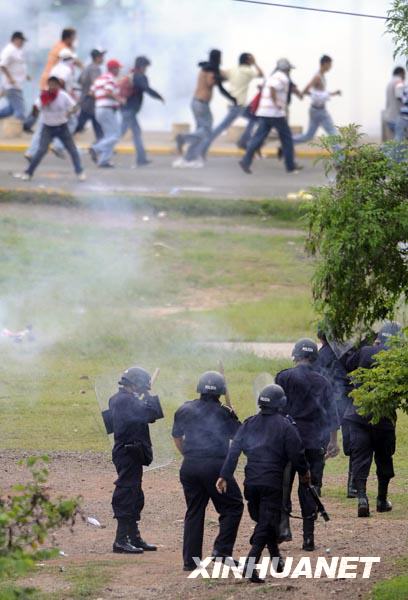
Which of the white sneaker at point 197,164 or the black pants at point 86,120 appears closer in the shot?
the black pants at point 86,120

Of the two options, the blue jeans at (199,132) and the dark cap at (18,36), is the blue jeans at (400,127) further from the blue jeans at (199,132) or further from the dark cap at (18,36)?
the dark cap at (18,36)

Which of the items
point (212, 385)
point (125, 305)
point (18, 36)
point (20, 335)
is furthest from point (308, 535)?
point (18, 36)

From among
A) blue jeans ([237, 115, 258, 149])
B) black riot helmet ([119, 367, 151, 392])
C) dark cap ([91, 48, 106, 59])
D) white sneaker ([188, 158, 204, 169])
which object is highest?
dark cap ([91, 48, 106, 59])

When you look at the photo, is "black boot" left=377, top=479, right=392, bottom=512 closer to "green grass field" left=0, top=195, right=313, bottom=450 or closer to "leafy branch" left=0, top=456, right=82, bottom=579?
"green grass field" left=0, top=195, right=313, bottom=450

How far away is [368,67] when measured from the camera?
2922cm

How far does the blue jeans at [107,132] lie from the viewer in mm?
21844

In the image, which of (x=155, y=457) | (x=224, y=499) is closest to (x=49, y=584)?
(x=224, y=499)

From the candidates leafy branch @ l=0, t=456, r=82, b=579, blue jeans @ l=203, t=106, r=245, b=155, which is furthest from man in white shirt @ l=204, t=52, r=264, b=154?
leafy branch @ l=0, t=456, r=82, b=579

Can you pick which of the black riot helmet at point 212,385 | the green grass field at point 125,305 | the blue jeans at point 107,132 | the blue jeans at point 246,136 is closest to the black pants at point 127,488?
the black riot helmet at point 212,385

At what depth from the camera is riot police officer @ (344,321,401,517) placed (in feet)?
34.8

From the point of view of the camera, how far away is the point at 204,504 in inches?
365

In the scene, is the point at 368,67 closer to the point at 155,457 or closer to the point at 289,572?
the point at 155,457

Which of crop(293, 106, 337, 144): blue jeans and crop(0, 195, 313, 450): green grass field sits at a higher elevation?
crop(293, 106, 337, 144): blue jeans

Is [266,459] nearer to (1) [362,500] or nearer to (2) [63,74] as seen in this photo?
(1) [362,500]
